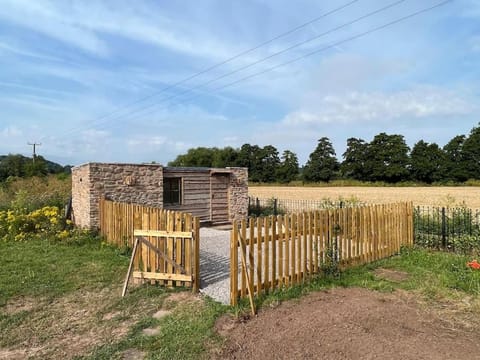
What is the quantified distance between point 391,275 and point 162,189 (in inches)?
348

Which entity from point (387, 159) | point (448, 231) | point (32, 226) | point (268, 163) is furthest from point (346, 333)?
point (268, 163)

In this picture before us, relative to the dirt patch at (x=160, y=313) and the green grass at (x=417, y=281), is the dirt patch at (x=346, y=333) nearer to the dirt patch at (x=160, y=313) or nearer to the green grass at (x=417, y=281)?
the green grass at (x=417, y=281)

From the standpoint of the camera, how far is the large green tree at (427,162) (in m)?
50.5

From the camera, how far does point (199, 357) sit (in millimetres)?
3510

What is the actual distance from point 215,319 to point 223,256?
375 cm

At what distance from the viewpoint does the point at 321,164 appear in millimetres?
61281

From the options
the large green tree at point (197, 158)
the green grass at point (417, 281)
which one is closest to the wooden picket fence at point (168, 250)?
the green grass at point (417, 281)

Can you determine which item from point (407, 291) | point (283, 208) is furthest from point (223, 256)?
point (283, 208)

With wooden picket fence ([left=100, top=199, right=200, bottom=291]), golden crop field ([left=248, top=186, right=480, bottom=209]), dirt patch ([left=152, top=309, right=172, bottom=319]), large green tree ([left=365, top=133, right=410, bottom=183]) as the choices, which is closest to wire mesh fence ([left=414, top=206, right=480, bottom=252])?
wooden picket fence ([left=100, top=199, right=200, bottom=291])

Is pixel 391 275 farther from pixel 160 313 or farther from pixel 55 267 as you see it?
pixel 55 267

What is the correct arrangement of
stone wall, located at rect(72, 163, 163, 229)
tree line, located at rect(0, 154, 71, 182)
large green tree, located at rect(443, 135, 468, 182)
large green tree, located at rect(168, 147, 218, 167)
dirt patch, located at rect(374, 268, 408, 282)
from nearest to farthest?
dirt patch, located at rect(374, 268, 408, 282)
stone wall, located at rect(72, 163, 163, 229)
tree line, located at rect(0, 154, 71, 182)
large green tree, located at rect(443, 135, 468, 182)
large green tree, located at rect(168, 147, 218, 167)

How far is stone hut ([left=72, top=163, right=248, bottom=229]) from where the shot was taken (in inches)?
433

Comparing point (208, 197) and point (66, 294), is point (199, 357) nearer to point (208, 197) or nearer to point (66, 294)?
point (66, 294)

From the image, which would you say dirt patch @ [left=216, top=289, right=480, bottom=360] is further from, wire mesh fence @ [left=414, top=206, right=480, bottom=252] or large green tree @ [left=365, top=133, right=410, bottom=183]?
large green tree @ [left=365, top=133, right=410, bottom=183]
